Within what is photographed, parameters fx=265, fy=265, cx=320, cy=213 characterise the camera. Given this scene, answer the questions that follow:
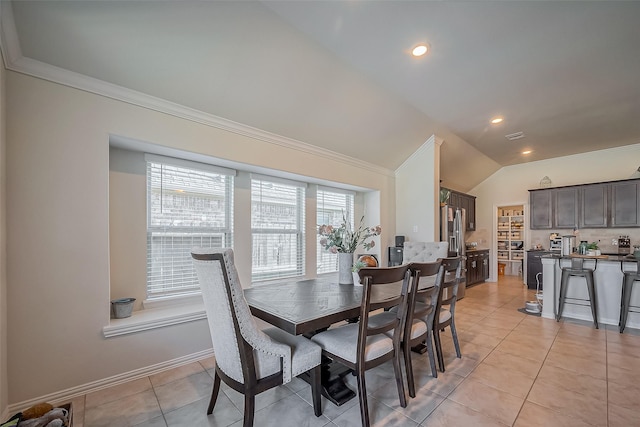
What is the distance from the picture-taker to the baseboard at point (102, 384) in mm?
1865

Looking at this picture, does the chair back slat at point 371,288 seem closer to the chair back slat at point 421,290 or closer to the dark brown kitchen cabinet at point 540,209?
the chair back slat at point 421,290

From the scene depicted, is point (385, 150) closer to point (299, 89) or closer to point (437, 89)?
point (437, 89)

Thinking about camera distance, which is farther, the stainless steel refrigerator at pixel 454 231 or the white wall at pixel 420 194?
the stainless steel refrigerator at pixel 454 231

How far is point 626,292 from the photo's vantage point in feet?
11.5

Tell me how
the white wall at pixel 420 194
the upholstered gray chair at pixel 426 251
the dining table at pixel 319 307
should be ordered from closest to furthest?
the dining table at pixel 319 307 < the upholstered gray chair at pixel 426 251 < the white wall at pixel 420 194

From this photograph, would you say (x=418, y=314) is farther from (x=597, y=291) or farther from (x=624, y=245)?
(x=624, y=245)

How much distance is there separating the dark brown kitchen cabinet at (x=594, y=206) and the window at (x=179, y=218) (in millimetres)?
7110

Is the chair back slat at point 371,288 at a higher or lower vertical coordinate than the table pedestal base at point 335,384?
higher

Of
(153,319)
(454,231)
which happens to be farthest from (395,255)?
(153,319)

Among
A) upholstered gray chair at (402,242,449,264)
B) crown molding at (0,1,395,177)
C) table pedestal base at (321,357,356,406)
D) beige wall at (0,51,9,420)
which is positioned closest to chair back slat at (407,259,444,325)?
table pedestal base at (321,357,356,406)

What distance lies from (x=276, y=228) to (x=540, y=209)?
6.25m

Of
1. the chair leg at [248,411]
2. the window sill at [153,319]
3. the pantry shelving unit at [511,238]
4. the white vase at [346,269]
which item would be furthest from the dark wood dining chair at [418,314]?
the pantry shelving unit at [511,238]

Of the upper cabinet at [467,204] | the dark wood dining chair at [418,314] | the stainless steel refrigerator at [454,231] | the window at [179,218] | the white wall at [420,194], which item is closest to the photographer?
the dark wood dining chair at [418,314]

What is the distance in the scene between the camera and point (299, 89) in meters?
2.89
